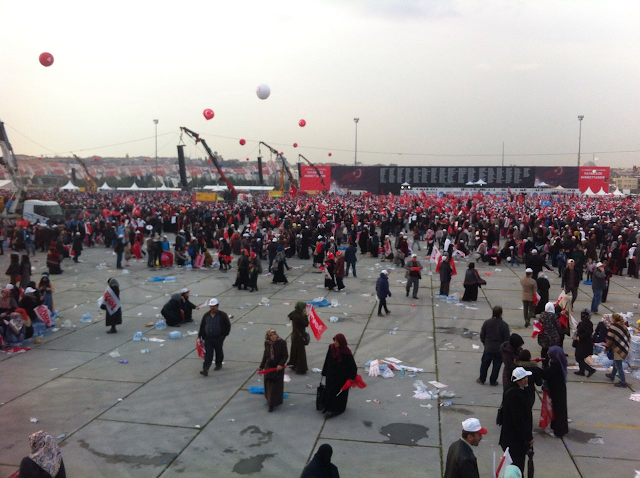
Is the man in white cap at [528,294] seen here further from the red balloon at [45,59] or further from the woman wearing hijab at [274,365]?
the red balloon at [45,59]

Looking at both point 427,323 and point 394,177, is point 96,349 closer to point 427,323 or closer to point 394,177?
point 427,323

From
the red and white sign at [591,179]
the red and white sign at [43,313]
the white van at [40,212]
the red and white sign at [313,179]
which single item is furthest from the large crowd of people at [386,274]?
the red and white sign at [313,179]

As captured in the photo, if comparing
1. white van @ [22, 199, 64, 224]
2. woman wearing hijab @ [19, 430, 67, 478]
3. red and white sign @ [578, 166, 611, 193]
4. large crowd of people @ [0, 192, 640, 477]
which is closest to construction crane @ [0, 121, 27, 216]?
white van @ [22, 199, 64, 224]

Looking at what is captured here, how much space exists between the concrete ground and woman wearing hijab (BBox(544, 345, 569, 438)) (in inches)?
7.2

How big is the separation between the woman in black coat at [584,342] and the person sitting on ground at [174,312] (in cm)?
867

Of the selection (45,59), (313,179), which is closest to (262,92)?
(45,59)

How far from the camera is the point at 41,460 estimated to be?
15.2 feet

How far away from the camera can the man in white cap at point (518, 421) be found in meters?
5.68

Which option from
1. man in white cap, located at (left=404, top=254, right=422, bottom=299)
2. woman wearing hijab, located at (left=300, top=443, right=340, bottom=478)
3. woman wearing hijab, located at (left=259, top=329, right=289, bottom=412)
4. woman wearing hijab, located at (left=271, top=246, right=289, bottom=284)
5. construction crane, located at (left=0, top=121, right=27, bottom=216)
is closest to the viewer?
woman wearing hijab, located at (left=300, top=443, right=340, bottom=478)

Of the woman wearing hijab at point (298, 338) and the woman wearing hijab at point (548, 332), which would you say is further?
Answer: the woman wearing hijab at point (298, 338)

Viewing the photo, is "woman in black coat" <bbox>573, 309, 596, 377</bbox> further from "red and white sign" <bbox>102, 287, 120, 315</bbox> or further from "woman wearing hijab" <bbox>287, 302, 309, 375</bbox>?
"red and white sign" <bbox>102, 287, 120, 315</bbox>

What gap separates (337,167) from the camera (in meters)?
81.9

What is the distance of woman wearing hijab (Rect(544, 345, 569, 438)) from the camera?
696 centimetres

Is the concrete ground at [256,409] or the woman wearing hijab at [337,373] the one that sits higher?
the woman wearing hijab at [337,373]
